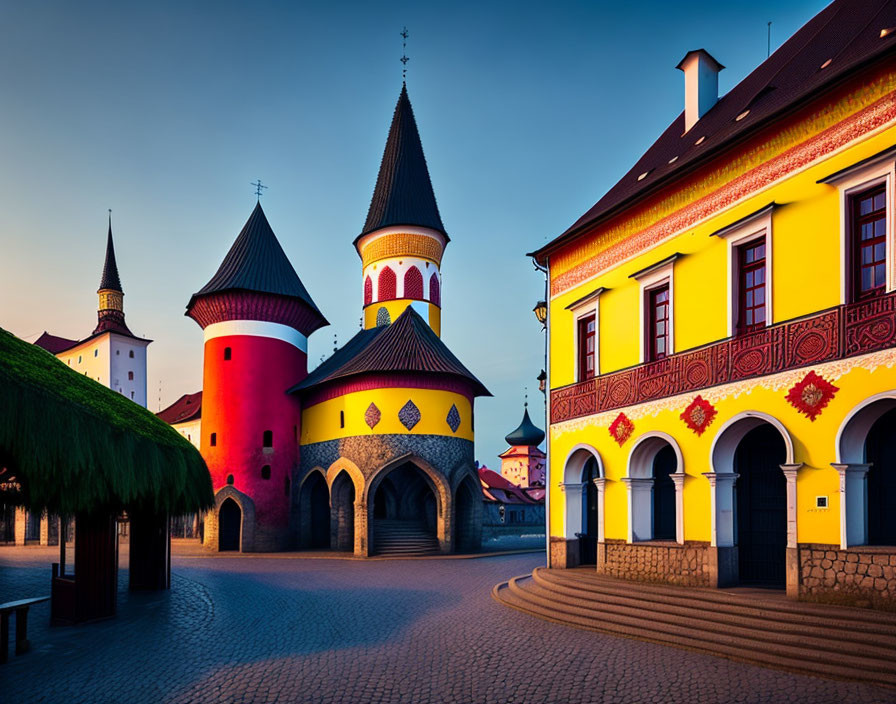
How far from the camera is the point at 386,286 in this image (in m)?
35.5

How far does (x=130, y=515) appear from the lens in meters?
15.8

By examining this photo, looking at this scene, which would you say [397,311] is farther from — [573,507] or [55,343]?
[55,343]

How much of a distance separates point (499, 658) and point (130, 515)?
31.3 ft

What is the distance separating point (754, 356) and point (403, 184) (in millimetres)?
26486

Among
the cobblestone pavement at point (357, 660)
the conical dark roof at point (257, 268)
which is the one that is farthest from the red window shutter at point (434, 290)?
the cobblestone pavement at point (357, 660)

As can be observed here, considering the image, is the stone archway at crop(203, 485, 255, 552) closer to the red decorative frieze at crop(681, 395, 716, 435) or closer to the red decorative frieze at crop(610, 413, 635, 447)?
the red decorative frieze at crop(610, 413, 635, 447)

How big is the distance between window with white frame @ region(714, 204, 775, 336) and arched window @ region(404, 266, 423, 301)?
2312 cm

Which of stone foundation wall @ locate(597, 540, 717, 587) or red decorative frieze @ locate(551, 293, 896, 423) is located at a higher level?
red decorative frieze @ locate(551, 293, 896, 423)

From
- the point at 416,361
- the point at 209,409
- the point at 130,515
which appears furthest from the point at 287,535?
the point at 130,515

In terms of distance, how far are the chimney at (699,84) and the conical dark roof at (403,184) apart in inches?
742

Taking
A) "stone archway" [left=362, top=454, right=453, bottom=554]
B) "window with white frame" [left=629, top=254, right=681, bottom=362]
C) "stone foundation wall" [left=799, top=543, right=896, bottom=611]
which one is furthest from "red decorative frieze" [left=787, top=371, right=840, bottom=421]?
"stone archway" [left=362, top=454, right=453, bottom=554]

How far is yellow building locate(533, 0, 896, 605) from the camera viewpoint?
33.7 feet

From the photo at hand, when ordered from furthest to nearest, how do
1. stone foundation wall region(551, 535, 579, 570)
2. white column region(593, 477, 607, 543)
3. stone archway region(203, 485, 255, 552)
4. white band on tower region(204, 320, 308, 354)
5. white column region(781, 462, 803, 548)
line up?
white band on tower region(204, 320, 308, 354)
stone archway region(203, 485, 255, 552)
stone foundation wall region(551, 535, 579, 570)
white column region(593, 477, 607, 543)
white column region(781, 462, 803, 548)

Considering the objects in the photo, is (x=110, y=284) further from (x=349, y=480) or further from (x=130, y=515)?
(x=130, y=515)
